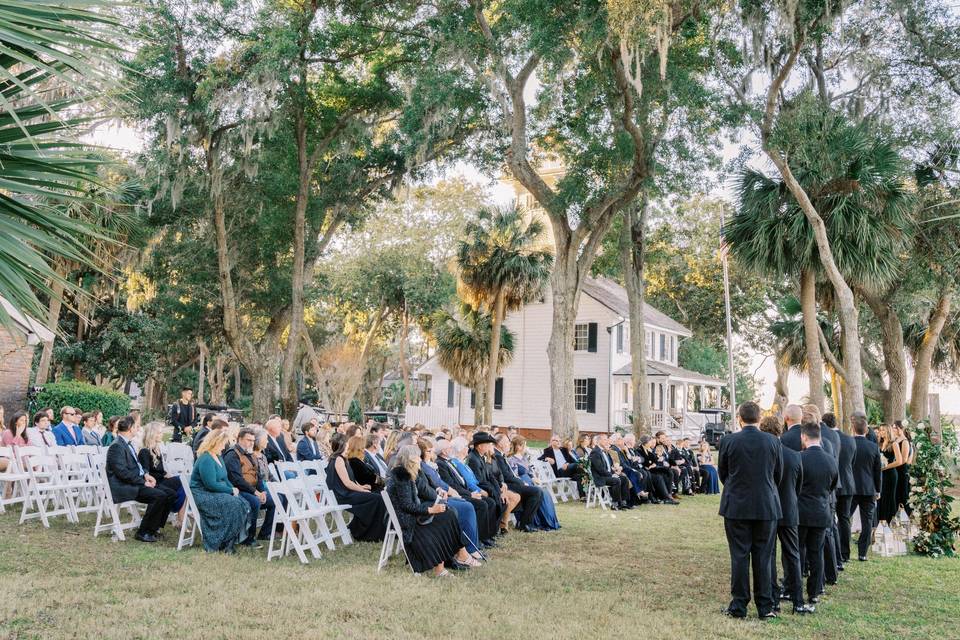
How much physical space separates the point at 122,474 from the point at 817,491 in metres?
7.24

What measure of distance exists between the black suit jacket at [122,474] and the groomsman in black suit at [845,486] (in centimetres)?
771

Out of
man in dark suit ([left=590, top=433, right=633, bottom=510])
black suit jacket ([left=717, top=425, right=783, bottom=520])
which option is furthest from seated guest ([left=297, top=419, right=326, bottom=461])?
black suit jacket ([left=717, top=425, right=783, bottom=520])

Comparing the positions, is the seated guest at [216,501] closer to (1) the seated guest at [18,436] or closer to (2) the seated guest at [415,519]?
(2) the seated guest at [415,519]

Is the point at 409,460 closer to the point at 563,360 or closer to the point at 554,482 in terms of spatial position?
the point at 554,482

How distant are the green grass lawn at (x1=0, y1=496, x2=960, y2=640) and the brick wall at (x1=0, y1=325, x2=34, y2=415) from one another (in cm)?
1032

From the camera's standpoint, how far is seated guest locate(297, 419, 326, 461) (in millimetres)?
10406

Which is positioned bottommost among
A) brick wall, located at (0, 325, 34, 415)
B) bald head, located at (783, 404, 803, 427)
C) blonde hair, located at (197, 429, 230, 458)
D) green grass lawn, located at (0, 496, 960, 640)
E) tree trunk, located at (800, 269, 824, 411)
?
A: green grass lawn, located at (0, 496, 960, 640)

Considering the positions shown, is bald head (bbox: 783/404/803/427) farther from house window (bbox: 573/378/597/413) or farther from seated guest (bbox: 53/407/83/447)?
house window (bbox: 573/378/597/413)

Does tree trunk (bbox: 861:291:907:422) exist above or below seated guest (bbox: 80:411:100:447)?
above

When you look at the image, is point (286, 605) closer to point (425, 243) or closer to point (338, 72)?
point (338, 72)

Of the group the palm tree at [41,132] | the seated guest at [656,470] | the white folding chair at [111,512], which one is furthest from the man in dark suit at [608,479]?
the palm tree at [41,132]

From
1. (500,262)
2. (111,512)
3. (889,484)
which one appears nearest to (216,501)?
(111,512)

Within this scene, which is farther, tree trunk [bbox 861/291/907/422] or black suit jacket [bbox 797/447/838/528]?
tree trunk [bbox 861/291/907/422]

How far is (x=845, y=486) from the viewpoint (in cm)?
A: 762
